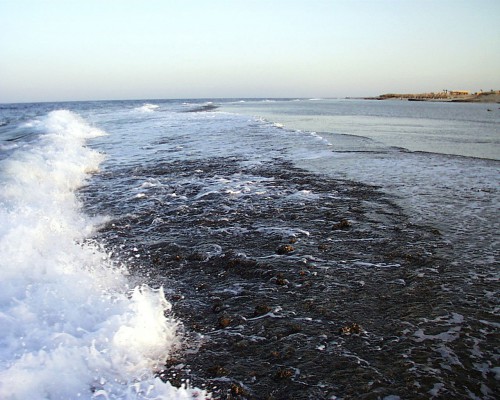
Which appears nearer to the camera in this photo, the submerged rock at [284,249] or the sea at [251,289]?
the sea at [251,289]

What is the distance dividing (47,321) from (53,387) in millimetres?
1265

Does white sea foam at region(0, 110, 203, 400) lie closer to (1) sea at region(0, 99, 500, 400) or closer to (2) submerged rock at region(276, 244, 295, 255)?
(1) sea at region(0, 99, 500, 400)

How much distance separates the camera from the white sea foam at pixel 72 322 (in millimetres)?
3594

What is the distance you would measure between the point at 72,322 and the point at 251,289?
7.70ft

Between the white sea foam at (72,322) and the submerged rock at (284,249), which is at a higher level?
the submerged rock at (284,249)

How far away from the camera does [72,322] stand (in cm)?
461

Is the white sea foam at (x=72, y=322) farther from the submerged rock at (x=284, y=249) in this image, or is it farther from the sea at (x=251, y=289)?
the submerged rock at (x=284, y=249)

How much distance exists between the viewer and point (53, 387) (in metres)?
3.54

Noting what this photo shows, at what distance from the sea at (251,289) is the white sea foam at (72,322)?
20 millimetres

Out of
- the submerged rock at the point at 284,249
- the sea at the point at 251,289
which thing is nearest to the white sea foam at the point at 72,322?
the sea at the point at 251,289

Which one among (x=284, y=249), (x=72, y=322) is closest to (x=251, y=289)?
(x=284, y=249)

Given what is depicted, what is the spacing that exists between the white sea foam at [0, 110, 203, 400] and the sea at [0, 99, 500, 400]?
0.8 inches

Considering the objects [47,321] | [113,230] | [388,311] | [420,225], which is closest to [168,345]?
[47,321]

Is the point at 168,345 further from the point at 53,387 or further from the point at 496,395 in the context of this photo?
the point at 496,395
